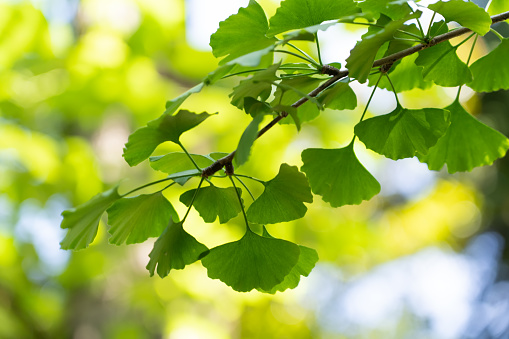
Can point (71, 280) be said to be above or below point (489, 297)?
below

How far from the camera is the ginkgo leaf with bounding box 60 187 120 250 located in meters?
0.20

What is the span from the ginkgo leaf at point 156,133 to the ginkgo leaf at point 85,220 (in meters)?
0.02

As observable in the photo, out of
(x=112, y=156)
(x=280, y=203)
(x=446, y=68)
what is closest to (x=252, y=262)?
(x=280, y=203)

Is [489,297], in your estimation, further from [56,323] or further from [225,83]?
[56,323]

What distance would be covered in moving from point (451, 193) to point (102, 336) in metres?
1.45

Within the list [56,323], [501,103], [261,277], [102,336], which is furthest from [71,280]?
[501,103]

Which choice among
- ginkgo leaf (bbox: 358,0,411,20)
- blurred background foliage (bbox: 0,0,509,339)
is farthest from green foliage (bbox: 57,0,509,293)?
blurred background foliage (bbox: 0,0,509,339)

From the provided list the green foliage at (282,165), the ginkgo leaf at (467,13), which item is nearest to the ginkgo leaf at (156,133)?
the green foliage at (282,165)

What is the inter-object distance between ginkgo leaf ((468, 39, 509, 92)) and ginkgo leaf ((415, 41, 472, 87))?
0.09 feet

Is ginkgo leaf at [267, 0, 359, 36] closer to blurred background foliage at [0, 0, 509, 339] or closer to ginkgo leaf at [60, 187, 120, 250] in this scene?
ginkgo leaf at [60, 187, 120, 250]

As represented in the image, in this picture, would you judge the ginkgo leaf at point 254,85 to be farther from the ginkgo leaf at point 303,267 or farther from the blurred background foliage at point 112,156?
the blurred background foliage at point 112,156

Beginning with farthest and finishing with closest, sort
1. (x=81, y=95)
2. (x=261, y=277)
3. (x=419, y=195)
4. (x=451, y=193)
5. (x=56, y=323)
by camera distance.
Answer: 1. (x=419, y=195)
2. (x=451, y=193)
3. (x=56, y=323)
4. (x=81, y=95)
5. (x=261, y=277)

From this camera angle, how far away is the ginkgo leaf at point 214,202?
222 mm

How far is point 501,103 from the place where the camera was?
1979 mm
